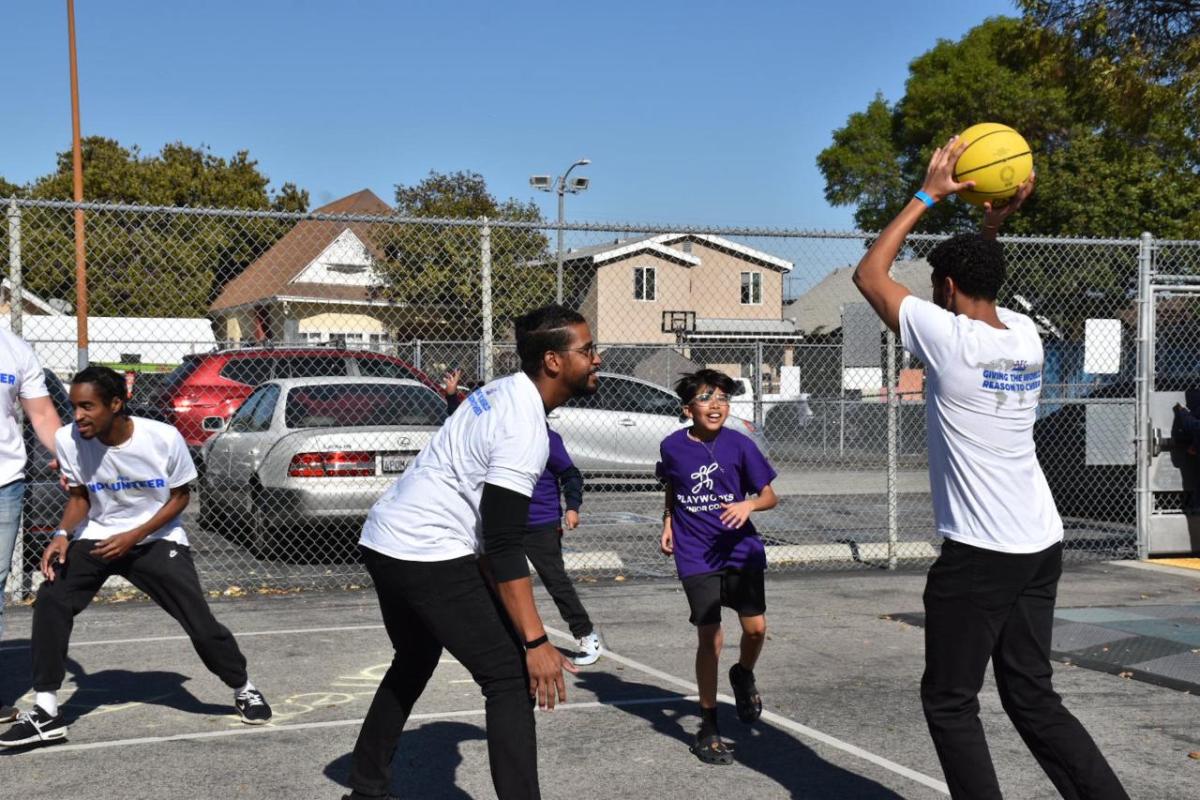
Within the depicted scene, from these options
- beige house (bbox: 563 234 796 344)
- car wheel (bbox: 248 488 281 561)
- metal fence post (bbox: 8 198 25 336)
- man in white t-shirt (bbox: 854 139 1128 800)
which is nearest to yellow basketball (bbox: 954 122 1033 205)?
man in white t-shirt (bbox: 854 139 1128 800)

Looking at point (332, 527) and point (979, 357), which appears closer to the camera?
point (979, 357)

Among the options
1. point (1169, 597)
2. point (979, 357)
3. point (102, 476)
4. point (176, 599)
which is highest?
point (979, 357)

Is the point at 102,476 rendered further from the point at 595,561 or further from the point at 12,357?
the point at 595,561

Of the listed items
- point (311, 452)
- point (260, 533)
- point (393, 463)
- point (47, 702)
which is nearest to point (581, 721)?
point (47, 702)

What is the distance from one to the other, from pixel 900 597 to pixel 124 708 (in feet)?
18.5

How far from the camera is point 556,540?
7.80 meters

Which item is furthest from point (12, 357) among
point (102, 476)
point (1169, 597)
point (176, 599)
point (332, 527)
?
point (1169, 597)

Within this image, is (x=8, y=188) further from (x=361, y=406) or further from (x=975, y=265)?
(x=975, y=265)

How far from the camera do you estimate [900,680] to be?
23.0ft

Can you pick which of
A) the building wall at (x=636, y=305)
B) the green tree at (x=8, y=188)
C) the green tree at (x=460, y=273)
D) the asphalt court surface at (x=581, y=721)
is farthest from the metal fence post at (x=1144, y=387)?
the green tree at (x=8, y=188)

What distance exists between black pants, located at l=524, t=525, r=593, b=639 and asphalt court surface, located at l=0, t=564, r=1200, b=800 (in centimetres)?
28

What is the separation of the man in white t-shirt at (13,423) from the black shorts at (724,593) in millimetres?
2967

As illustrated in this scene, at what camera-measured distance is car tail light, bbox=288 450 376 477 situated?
35.4ft

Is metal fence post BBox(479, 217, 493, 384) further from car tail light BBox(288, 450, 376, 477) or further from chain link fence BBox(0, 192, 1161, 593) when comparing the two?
car tail light BBox(288, 450, 376, 477)
